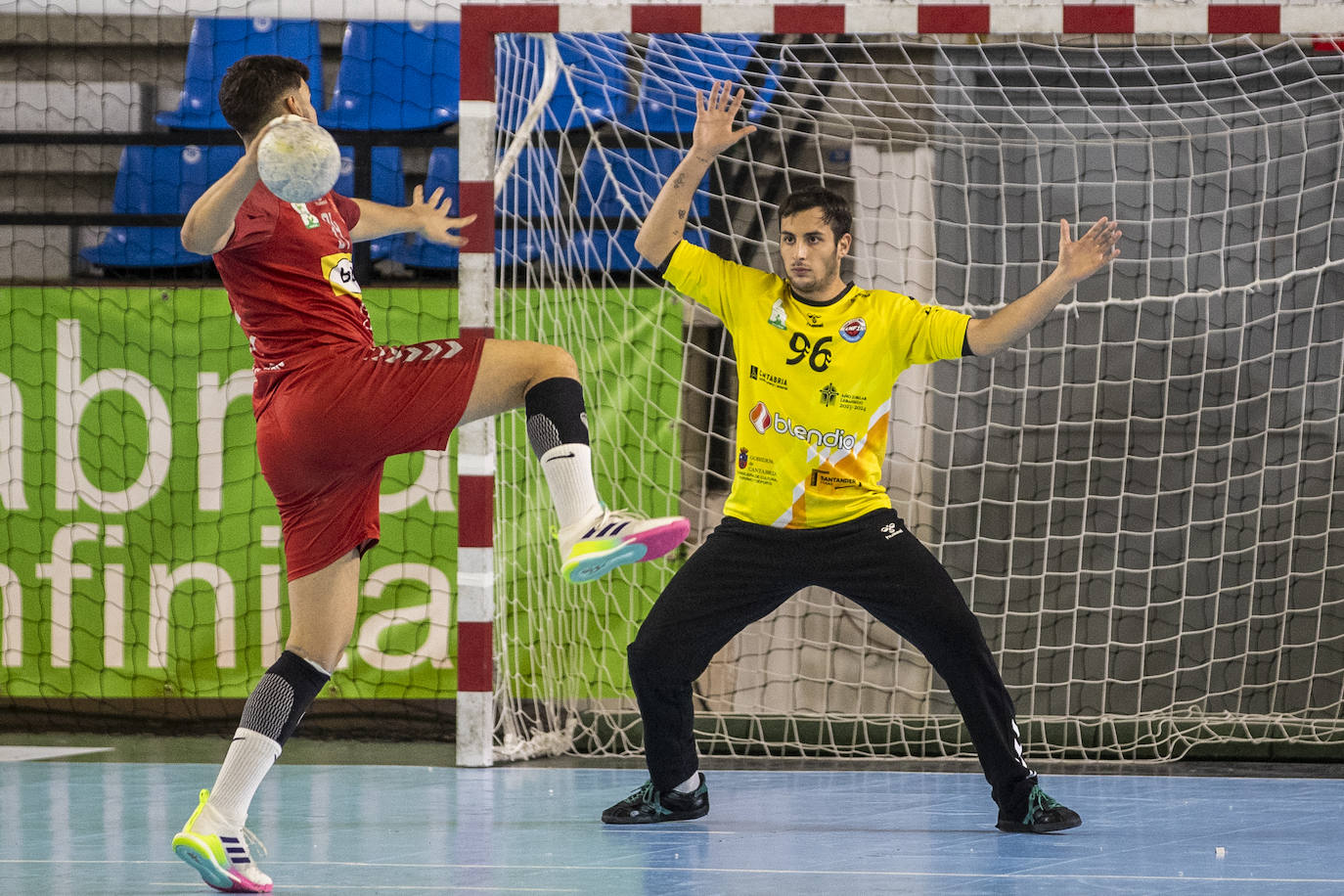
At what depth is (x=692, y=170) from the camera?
4.12 metres

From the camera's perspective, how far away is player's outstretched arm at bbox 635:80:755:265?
404 centimetres

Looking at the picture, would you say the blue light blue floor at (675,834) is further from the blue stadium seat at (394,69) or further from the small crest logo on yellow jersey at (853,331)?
the blue stadium seat at (394,69)

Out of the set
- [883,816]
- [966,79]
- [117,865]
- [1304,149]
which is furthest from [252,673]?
[1304,149]

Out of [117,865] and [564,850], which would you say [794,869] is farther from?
[117,865]

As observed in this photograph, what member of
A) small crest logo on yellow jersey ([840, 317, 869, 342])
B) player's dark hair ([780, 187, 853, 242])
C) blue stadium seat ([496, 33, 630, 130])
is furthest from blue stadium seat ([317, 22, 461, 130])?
small crest logo on yellow jersey ([840, 317, 869, 342])

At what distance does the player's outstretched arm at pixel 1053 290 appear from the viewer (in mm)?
4059

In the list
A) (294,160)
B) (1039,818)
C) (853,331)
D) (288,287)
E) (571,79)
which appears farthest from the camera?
(571,79)

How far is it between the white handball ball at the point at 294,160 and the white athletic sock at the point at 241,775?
4.62 feet

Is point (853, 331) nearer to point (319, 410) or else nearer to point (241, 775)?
point (319, 410)

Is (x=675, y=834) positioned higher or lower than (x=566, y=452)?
lower

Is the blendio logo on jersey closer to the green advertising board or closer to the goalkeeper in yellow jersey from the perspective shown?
the goalkeeper in yellow jersey

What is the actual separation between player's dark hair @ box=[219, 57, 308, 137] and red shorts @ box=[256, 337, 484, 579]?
0.57 meters

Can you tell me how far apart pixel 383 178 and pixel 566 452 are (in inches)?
139

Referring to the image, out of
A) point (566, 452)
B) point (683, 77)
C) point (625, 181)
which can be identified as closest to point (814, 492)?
point (566, 452)
